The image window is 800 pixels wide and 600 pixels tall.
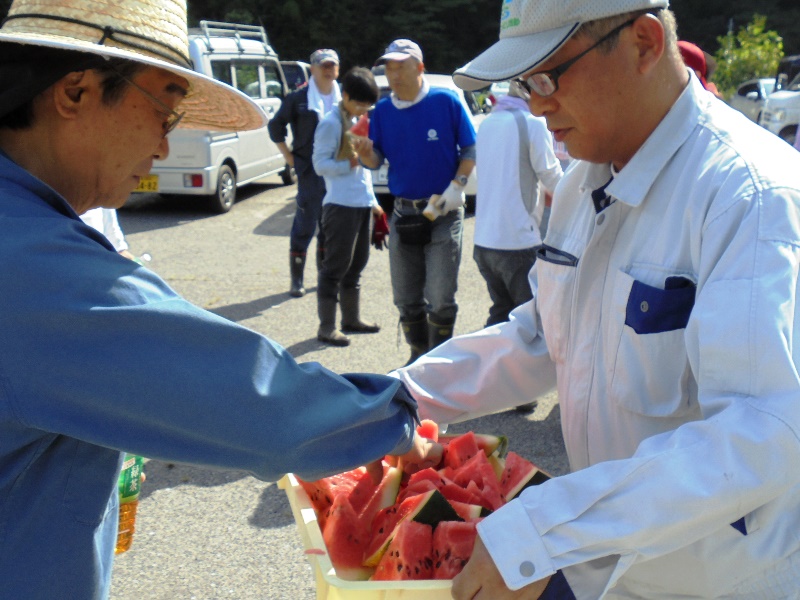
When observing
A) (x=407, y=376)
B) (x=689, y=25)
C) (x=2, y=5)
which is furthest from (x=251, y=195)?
(x=689, y=25)

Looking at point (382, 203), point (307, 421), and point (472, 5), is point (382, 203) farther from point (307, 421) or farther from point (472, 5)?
point (472, 5)

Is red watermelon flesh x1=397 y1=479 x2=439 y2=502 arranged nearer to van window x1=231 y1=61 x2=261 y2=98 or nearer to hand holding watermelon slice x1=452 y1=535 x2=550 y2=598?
hand holding watermelon slice x1=452 y1=535 x2=550 y2=598

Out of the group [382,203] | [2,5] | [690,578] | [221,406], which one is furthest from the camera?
[2,5]

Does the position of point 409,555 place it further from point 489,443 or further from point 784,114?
point 784,114

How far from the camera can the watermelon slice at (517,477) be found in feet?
7.27

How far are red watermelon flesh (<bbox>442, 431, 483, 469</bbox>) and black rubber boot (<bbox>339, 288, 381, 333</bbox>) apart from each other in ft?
18.2

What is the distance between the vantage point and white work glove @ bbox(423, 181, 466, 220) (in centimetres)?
611

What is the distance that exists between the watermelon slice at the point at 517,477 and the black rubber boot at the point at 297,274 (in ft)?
22.5

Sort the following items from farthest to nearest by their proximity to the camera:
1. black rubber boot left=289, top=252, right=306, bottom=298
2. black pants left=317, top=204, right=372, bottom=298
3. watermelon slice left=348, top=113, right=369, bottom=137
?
black rubber boot left=289, top=252, right=306, bottom=298 → black pants left=317, top=204, right=372, bottom=298 → watermelon slice left=348, top=113, right=369, bottom=137

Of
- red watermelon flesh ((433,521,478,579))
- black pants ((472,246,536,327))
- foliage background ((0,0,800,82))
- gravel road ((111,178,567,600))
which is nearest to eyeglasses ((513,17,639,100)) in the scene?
red watermelon flesh ((433,521,478,579))

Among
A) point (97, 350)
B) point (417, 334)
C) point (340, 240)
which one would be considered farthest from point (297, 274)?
point (97, 350)

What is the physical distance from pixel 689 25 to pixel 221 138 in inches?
1497

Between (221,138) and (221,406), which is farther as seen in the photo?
(221,138)

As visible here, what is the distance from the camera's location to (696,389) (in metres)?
1.91
